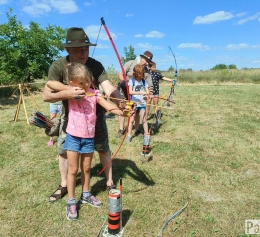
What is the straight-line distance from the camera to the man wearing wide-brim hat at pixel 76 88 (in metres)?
2.75

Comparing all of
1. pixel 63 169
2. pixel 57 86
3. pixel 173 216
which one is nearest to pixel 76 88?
pixel 57 86

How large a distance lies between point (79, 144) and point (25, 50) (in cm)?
1238

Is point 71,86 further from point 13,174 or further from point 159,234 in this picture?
point 13,174

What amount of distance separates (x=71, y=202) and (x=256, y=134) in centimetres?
544

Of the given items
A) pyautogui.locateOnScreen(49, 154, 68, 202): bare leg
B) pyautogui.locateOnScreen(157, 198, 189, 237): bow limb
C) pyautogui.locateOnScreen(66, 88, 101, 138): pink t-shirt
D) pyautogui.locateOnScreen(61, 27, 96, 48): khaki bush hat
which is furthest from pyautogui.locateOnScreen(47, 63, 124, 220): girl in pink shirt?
pyautogui.locateOnScreen(157, 198, 189, 237): bow limb

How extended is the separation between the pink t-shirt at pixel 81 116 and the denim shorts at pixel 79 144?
64mm

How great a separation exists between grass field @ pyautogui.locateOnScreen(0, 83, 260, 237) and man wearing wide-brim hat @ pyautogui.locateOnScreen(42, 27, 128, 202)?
443mm

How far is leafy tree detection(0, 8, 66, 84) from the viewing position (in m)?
12.8

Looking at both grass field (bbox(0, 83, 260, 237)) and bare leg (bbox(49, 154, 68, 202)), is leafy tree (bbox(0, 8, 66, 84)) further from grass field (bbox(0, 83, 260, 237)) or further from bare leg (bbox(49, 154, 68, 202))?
bare leg (bbox(49, 154, 68, 202))

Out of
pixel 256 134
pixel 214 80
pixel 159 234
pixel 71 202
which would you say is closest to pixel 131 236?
pixel 159 234

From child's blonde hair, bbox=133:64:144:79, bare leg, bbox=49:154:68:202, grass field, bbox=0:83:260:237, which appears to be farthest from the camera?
child's blonde hair, bbox=133:64:144:79

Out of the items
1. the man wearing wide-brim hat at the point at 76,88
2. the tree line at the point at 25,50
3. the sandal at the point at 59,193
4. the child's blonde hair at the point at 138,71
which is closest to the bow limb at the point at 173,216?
the man wearing wide-brim hat at the point at 76,88

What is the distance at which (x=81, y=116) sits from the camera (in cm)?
287

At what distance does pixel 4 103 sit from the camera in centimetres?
1202
